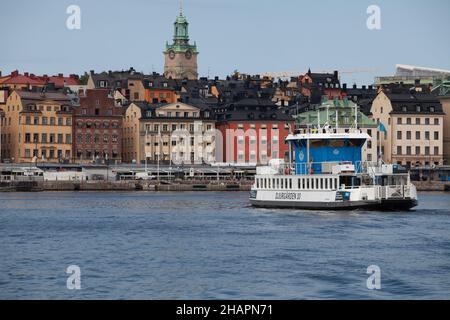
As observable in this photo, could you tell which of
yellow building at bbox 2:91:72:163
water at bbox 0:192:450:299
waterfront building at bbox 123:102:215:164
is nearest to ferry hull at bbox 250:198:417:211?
water at bbox 0:192:450:299

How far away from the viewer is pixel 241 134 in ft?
498

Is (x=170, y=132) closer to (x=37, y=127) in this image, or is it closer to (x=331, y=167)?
(x=37, y=127)

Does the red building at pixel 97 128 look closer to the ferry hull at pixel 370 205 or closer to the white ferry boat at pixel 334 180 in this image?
the white ferry boat at pixel 334 180

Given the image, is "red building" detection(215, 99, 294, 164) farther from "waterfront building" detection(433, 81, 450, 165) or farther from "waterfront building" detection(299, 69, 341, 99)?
"waterfront building" detection(433, 81, 450, 165)

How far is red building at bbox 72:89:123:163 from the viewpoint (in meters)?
149

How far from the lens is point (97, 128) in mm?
150000

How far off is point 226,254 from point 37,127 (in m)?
98.3

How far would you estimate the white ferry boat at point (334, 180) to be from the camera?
244 ft

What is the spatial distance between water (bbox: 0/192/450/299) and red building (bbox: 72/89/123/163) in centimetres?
7034

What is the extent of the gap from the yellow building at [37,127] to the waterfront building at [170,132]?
8.27 metres

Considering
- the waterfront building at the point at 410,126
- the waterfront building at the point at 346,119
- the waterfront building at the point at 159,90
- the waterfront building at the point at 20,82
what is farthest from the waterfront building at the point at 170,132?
the waterfront building at the point at 410,126

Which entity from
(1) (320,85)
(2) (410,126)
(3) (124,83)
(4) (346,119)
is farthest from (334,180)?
(1) (320,85)

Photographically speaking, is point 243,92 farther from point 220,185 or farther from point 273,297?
point 273,297
